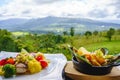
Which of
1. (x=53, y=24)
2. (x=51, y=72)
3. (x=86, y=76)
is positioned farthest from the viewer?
(x=53, y=24)

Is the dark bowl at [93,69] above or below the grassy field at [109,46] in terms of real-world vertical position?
above

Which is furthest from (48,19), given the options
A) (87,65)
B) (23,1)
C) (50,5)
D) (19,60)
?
(87,65)

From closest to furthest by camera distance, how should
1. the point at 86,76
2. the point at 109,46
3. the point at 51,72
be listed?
the point at 86,76 → the point at 51,72 → the point at 109,46

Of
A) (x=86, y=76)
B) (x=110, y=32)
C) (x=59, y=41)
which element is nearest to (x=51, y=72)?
(x=86, y=76)

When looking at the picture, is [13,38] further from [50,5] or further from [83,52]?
[83,52]

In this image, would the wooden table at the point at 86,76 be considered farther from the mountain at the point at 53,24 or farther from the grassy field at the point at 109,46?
the mountain at the point at 53,24

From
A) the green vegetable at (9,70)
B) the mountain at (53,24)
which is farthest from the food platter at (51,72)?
the mountain at (53,24)

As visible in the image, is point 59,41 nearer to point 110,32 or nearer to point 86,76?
point 110,32
